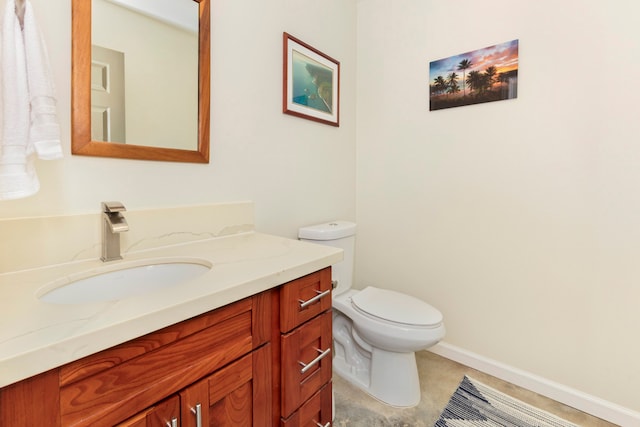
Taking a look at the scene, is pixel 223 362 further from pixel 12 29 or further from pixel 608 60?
pixel 608 60

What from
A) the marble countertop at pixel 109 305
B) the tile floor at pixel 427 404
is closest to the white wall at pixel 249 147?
the marble countertop at pixel 109 305

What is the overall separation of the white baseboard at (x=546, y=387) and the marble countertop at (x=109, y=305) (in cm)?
132

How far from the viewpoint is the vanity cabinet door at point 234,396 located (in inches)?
25.0

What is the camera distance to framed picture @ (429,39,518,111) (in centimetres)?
155

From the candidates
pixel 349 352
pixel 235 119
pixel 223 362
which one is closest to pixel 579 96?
pixel 235 119

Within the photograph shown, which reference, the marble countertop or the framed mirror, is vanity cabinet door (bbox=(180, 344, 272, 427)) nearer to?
the marble countertop

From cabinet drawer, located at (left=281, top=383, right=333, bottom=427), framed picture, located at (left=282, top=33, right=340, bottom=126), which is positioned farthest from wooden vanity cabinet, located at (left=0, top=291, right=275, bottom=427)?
framed picture, located at (left=282, top=33, right=340, bottom=126)

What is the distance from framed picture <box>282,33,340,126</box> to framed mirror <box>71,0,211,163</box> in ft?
1.51

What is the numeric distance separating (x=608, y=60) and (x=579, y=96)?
0.17m

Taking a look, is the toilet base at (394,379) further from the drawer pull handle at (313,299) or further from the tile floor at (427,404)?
the drawer pull handle at (313,299)

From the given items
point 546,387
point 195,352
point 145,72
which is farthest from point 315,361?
point 546,387

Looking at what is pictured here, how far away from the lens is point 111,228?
849mm

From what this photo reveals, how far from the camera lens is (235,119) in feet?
4.32

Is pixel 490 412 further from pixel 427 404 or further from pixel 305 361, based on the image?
pixel 305 361
